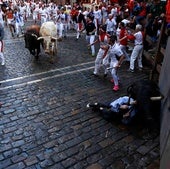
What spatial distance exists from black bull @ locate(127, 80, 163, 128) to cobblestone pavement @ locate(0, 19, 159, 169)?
0.37m

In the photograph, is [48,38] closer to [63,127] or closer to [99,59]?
[99,59]

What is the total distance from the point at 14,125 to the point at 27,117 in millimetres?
519

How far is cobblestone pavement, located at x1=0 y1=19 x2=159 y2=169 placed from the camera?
19.5 feet

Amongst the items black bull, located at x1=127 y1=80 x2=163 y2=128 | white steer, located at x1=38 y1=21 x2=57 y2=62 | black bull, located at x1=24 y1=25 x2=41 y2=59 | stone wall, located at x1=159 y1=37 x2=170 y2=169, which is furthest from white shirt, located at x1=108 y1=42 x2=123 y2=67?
black bull, located at x1=24 y1=25 x2=41 y2=59

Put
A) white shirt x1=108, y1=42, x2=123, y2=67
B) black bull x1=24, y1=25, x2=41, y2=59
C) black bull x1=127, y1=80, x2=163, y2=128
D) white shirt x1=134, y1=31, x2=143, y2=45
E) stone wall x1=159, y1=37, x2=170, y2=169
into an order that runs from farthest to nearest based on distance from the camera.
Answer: black bull x1=24, y1=25, x2=41, y2=59
white shirt x1=134, y1=31, x2=143, y2=45
white shirt x1=108, y1=42, x2=123, y2=67
black bull x1=127, y1=80, x2=163, y2=128
stone wall x1=159, y1=37, x2=170, y2=169

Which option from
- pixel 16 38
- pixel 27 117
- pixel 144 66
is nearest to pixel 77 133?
pixel 27 117

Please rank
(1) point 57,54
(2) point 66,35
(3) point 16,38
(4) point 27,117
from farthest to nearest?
(2) point 66,35
(3) point 16,38
(1) point 57,54
(4) point 27,117

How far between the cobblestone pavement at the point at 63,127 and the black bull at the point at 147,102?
37 centimetres

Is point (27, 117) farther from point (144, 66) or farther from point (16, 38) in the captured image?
point (16, 38)

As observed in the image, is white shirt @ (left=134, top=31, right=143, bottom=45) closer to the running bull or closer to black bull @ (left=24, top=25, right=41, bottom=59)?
the running bull

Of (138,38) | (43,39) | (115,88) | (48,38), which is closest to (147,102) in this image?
(115,88)

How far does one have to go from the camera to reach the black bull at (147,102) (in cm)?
694

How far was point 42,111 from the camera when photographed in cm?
812

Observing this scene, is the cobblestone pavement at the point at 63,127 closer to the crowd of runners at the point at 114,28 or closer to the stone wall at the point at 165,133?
the stone wall at the point at 165,133
